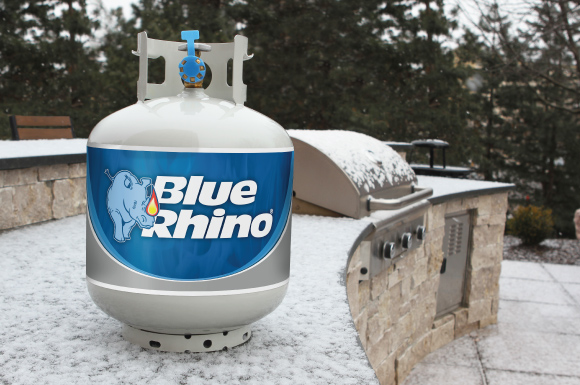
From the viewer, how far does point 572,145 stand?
20375 millimetres

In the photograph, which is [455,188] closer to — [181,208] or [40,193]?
[40,193]

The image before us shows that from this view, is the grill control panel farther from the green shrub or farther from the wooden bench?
the green shrub

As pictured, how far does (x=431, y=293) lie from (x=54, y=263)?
3.75 metres

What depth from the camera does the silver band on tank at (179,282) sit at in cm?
125

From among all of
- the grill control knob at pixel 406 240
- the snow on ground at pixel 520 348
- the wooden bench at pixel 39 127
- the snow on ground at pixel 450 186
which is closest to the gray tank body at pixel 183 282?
the grill control knob at pixel 406 240

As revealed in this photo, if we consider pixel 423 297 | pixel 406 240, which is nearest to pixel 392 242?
pixel 406 240

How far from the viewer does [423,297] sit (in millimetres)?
4945

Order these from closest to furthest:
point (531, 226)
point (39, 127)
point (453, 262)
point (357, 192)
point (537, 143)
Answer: point (357, 192)
point (453, 262)
point (39, 127)
point (531, 226)
point (537, 143)

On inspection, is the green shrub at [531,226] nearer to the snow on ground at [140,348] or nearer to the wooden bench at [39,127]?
the wooden bench at [39,127]

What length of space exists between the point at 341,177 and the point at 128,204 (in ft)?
8.20

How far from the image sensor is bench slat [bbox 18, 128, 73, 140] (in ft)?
19.2

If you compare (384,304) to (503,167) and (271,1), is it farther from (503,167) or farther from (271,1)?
(503,167)

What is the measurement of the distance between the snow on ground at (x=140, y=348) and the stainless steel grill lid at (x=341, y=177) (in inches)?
55.5

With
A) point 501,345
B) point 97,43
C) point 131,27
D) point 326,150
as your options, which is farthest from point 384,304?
point 97,43
